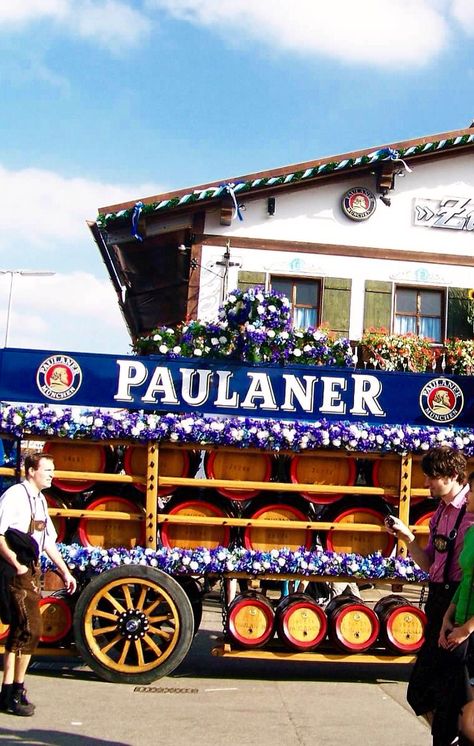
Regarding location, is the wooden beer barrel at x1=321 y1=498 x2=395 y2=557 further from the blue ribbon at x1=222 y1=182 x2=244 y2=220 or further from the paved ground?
the blue ribbon at x1=222 y1=182 x2=244 y2=220

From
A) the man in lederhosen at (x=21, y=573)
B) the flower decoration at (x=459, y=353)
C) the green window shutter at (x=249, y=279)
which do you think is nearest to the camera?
the man in lederhosen at (x=21, y=573)

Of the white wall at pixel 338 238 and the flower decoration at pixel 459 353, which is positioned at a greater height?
the white wall at pixel 338 238

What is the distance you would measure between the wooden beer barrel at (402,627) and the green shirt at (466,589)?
3041 mm

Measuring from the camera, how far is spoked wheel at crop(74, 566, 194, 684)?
21.7 feet

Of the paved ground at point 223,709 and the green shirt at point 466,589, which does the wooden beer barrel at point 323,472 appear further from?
the green shirt at point 466,589

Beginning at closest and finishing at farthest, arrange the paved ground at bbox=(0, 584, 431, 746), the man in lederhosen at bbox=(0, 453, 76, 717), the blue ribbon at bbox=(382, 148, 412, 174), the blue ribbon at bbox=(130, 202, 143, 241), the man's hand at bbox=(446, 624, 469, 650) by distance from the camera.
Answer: the man's hand at bbox=(446, 624, 469, 650) → the paved ground at bbox=(0, 584, 431, 746) → the man in lederhosen at bbox=(0, 453, 76, 717) → the blue ribbon at bbox=(130, 202, 143, 241) → the blue ribbon at bbox=(382, 148, 412, 174)

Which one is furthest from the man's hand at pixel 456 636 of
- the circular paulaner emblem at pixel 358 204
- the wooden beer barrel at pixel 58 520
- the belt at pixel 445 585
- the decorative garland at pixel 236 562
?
the circular paulaner emblem at pixel 358 204

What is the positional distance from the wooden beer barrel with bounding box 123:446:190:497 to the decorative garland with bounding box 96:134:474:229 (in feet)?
24.6

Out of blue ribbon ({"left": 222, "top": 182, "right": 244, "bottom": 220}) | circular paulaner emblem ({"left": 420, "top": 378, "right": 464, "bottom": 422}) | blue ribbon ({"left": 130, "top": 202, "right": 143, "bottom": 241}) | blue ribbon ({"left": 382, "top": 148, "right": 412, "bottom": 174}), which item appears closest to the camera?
circular paulaner emblem ({"left": 420, "top": 378, "right": 464, "bottom": 422})

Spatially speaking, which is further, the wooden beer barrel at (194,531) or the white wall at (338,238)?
the white wall at (338,238)

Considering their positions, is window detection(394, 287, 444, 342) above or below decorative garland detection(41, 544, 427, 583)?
above

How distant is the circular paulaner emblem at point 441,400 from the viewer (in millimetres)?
7109

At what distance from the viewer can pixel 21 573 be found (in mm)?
5691

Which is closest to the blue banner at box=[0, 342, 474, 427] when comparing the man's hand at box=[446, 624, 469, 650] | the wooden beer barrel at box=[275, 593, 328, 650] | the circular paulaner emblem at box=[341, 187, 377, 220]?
the wooden beer barrel at box=[275, 593, 328, 650]
